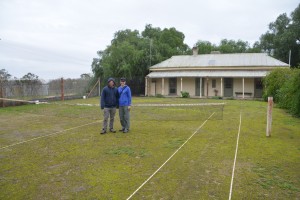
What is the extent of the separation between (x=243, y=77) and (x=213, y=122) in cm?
1772

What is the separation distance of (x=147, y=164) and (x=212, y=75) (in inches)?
951

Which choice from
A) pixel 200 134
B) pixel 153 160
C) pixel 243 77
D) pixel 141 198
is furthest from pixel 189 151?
pixel 243 77

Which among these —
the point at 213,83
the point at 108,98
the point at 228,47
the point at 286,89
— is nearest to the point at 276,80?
the point at 286,89

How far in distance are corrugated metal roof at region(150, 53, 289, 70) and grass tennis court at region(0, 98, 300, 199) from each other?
20615mm

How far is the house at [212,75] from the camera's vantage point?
2800cm

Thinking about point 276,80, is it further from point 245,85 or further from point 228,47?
point 228,47

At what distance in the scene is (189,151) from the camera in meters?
6.37

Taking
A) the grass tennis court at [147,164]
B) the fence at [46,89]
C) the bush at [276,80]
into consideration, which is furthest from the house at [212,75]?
the grass tennis court at [147,164]

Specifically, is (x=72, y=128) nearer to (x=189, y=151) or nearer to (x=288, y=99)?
(x=189, y=151)

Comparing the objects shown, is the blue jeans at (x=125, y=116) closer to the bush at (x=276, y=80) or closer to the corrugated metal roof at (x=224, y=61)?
the bush at (x=276, y=80)

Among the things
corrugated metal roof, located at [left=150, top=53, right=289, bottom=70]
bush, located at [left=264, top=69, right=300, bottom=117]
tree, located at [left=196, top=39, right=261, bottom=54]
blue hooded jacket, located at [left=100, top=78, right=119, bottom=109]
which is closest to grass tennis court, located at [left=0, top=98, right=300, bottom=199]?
blue hooded jacket, located at [left=100, top=78, right=119, bottom=109]

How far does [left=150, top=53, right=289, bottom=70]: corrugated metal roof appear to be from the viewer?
92.9 ft

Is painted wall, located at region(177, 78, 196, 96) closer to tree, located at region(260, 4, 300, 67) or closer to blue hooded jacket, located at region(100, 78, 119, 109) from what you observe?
tree, located at region(260, 4, 300, 67)

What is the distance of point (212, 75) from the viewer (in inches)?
1117
